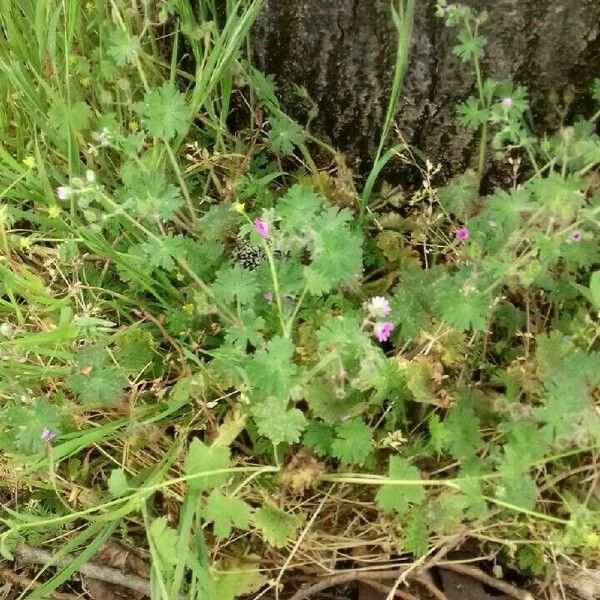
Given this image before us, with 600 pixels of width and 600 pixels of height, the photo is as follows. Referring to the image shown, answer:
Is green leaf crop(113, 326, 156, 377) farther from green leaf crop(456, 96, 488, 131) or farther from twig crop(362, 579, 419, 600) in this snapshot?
green leaf crop(456, 96, 488, 131)

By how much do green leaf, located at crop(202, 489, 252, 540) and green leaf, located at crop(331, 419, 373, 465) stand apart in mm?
203

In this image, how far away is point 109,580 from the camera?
1.63 meters

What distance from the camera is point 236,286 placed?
5.00 feet

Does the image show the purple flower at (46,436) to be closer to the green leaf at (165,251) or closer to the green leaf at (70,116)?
the green leaf at (165,251)

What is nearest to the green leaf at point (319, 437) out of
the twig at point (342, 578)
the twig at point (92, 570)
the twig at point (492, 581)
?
the twig at point (342, 578)

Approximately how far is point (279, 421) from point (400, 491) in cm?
26

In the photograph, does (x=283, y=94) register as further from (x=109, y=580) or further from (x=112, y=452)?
(x=109, y=580)

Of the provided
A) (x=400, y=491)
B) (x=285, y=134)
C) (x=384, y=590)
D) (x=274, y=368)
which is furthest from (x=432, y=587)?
(x=285, y=134)

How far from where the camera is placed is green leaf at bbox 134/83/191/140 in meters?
1.57

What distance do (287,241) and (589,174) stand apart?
66 cm

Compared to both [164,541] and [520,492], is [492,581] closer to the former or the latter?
[520,492]

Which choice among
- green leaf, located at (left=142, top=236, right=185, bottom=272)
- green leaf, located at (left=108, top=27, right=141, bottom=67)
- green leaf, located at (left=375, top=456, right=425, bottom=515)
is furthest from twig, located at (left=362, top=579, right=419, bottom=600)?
green leaf, located at (left=108, top=27, right=141, bottom=67)

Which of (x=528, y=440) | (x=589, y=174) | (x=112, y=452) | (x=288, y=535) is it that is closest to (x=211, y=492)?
(x=288, y=535)

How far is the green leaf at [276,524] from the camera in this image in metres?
1.48
